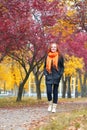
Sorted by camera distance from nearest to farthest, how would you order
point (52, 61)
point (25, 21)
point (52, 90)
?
point (52, 61)
point (52, 90)
point (25, 21)

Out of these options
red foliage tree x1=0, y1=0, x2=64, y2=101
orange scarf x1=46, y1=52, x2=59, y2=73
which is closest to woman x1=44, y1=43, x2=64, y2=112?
orange scarf x1=46, y1=52, x2=59, y2=73

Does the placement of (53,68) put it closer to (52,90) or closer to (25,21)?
(52,90)

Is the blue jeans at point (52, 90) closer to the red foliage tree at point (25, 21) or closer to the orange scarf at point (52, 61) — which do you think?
the orange scarf at point (52, 61)

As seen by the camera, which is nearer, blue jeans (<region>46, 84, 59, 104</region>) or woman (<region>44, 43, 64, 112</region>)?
woman (<region>44, 43, 64, 112</region>)

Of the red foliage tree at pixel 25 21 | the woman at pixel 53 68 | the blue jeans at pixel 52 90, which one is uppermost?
the red foliage tree at pixel 25 21

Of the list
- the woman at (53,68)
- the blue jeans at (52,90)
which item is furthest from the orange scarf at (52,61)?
the blue jeans at (52,90)

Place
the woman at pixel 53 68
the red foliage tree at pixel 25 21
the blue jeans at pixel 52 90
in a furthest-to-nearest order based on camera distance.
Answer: the red foliage tree at pixel 25 21 → the blue jeans at pixel 52 90 → the woman at pixel 53 68

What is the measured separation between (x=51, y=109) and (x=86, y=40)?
21255 mm

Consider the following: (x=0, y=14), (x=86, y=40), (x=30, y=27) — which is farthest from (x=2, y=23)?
(x=86, y=40)

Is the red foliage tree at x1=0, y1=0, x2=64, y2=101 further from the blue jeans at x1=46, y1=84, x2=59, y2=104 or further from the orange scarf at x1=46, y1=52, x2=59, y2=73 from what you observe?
the blue jeans at x1=46, y1=84, x2=59, y2=104

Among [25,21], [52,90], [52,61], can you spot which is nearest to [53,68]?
[52,61]

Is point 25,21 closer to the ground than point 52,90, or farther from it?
farther from it

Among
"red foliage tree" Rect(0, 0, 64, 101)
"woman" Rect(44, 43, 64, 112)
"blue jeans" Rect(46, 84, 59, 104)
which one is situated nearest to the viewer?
"woman" Rect(44, 43, 64, 112)

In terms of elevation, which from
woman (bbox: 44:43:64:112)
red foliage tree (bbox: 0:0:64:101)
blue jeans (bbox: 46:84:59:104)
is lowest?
blue jeans (bbox: 46:84:59:104)
